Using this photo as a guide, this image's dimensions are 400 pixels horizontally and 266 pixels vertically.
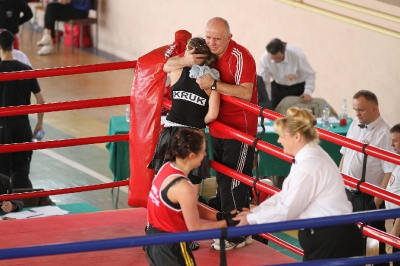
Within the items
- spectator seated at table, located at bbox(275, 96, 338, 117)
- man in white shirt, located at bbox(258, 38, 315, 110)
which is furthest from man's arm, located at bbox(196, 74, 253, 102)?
man in white shirt, located at bbox(258, 38, 315, 110)

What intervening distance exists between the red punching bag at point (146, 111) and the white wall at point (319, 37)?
18.5ft

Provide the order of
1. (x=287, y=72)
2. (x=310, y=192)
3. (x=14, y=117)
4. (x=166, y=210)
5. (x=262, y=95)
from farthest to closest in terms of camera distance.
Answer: (x=287, y=72) → (x=262, y=95) → (x=14, y=117) → (x=166, y=210) → (x=310, y=192)

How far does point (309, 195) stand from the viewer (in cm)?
400

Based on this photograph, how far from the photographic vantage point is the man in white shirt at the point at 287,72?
34.7 feet

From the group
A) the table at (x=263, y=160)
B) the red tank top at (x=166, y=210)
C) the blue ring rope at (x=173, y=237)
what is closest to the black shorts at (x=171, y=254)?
the red tank top at (x=166, y=210)

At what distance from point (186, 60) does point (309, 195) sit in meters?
1.55

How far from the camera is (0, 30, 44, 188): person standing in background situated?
8758mm

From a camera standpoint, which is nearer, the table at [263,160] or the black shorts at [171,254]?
the black shorts at [171,254]

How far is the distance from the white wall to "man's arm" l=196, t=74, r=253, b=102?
222 inches

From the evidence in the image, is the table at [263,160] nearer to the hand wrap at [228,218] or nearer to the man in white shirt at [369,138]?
the man in white shirt at [369,138]

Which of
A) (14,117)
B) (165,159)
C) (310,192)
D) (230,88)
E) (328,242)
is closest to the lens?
(310,192)

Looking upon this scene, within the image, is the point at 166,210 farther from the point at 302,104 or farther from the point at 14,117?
the point at 302,104

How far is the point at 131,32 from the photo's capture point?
652 inches

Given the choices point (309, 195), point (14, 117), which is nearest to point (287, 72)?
point (14, 117)
